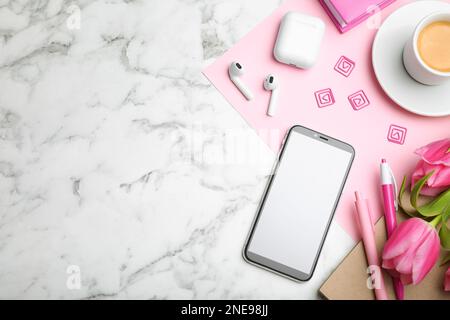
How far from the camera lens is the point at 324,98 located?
0.63 m

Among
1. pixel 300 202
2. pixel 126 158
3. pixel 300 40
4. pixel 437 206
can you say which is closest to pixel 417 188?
pixel 437 206

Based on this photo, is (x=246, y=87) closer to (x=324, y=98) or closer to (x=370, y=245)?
(x=324, y=98)

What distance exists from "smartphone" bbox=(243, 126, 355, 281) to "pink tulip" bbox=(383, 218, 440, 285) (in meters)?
0.10

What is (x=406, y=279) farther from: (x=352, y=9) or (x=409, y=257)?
(x=352, y=9)

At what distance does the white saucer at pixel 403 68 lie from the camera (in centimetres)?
60

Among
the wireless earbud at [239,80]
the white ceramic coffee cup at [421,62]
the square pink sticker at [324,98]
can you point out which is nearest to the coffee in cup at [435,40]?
the white ceramic coffee cup at [421,62]

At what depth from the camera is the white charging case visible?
613 mm

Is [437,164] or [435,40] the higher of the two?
[435,40]

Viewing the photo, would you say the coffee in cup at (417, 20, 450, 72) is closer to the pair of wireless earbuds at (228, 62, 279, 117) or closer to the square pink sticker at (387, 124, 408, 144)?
the square pink sticker at (387, 124, 408, 144)

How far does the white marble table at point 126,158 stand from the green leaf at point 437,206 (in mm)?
106

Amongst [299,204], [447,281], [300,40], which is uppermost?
[300,40]

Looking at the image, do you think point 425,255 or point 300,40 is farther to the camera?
point 300,40

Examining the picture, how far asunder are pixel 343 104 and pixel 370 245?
200 mm
